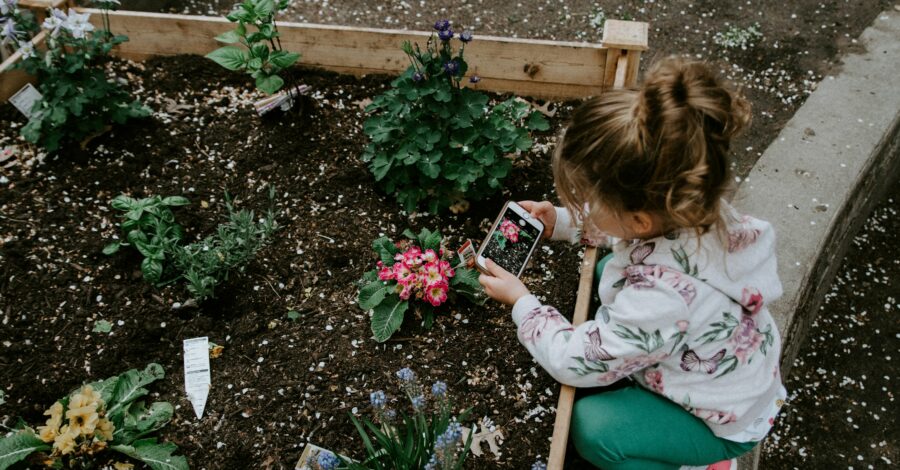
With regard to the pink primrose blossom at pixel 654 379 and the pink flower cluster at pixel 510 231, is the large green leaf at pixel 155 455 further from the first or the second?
the pink primrose blossom at pixel 654 379

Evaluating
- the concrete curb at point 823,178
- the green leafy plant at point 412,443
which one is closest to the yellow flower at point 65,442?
the green leafy plant at point 412,443

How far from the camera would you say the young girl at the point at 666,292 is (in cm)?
154

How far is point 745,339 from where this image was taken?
1798mm

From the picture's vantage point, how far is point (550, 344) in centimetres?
191

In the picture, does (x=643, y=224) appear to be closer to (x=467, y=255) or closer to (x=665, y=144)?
(x=665, y=144)

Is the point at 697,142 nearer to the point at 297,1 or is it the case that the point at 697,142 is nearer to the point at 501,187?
the point at 501,187

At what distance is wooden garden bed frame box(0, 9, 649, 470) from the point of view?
3008 millimetres

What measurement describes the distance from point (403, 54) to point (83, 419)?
2.08 m

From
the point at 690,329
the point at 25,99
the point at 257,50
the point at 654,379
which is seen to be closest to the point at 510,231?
the point at 654,379

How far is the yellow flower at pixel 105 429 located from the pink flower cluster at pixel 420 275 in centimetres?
94

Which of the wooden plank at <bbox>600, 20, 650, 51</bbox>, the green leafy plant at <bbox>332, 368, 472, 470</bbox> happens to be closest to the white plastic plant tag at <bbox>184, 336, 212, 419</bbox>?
the green leafy plant at <bbox>332, 368, 472, 470</bbox>

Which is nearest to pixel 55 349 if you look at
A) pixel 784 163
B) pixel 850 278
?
pixel 784 163

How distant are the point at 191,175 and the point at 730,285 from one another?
7.24 feet

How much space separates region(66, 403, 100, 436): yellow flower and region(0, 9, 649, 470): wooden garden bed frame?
74.0 inches
